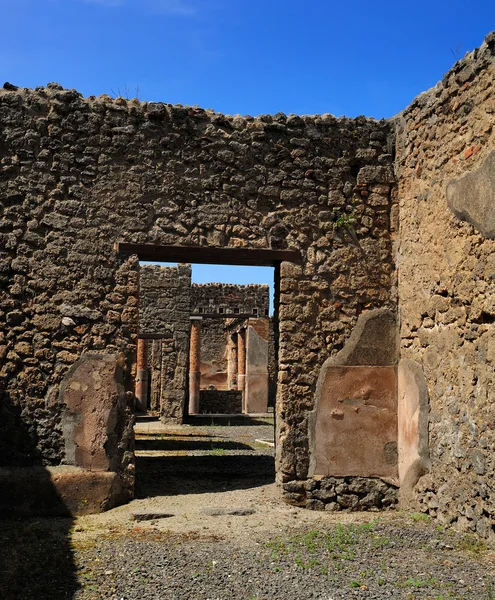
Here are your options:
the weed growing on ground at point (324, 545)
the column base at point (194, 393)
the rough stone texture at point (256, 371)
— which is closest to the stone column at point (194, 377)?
the column base at point (194, 393)

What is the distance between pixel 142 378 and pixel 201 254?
46.1 ft

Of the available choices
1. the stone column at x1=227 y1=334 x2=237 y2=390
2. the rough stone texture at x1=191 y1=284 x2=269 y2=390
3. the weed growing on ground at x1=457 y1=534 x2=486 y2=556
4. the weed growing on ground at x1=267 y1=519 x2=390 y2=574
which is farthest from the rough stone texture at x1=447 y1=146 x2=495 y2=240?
the stone column at x1=227 y1=334 x2=237 y2=390

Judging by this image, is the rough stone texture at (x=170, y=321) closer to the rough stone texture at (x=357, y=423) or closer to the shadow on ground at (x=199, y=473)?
the shadow on ground at (x=199, y=473)

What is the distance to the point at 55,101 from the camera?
6453mm

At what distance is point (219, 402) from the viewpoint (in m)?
22.6

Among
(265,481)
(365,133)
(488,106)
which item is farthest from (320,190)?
(265,481)

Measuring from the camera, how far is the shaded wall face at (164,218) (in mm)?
6297

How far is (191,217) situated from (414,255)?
2144 mm

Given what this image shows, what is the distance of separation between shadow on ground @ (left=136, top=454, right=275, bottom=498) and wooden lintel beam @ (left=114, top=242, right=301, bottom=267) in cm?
231

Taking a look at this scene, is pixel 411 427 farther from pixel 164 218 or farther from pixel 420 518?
pixel 164 218

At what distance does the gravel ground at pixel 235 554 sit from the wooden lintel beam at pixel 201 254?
2301mm

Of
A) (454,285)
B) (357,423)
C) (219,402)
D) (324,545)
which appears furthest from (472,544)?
(219,402)

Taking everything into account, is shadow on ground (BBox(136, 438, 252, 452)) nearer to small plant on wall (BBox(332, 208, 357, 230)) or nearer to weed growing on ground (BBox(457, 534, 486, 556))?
small plant on wall (BBox(332, 208, 357, 230))

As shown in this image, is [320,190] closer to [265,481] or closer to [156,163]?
[156,163]
